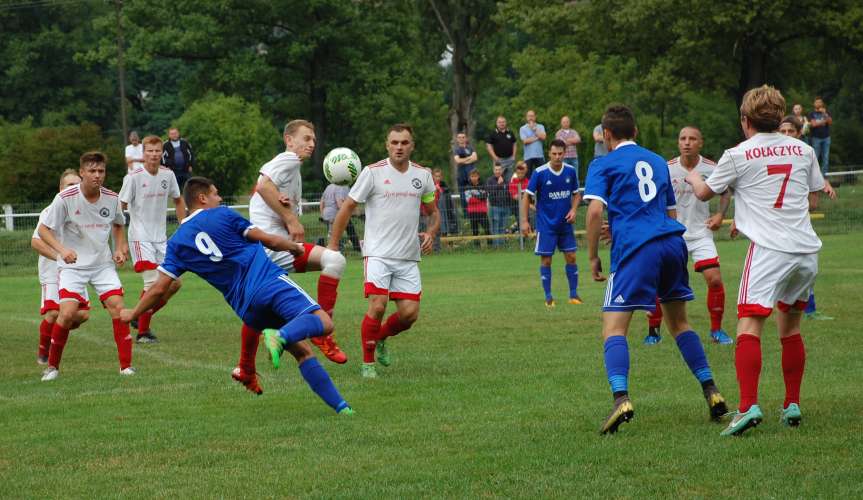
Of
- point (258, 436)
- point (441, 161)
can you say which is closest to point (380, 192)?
point (258, 436)

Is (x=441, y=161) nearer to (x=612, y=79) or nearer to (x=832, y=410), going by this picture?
(x=612, y=79)

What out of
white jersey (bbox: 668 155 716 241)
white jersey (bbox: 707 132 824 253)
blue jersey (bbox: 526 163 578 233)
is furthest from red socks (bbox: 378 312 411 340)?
blue jersey (bbox: 526 163 578 233)

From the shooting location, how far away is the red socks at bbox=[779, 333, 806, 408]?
7387mm

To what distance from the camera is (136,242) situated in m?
14.2

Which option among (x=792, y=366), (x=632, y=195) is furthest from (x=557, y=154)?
(x=792, y=366)

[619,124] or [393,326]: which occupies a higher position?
[619,124]

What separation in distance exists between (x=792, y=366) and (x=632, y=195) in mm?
1437

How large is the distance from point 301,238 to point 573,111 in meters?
42.6

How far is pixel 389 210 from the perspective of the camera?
10570 mm

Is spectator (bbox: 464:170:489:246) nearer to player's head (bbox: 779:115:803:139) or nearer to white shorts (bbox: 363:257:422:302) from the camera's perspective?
player's head (bbox: 779:115:803:139)

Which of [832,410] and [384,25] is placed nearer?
[832,410]

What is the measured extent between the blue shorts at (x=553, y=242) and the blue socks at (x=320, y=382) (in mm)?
8504

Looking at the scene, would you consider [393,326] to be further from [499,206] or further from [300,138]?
[499,206]

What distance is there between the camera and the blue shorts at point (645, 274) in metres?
7.48
